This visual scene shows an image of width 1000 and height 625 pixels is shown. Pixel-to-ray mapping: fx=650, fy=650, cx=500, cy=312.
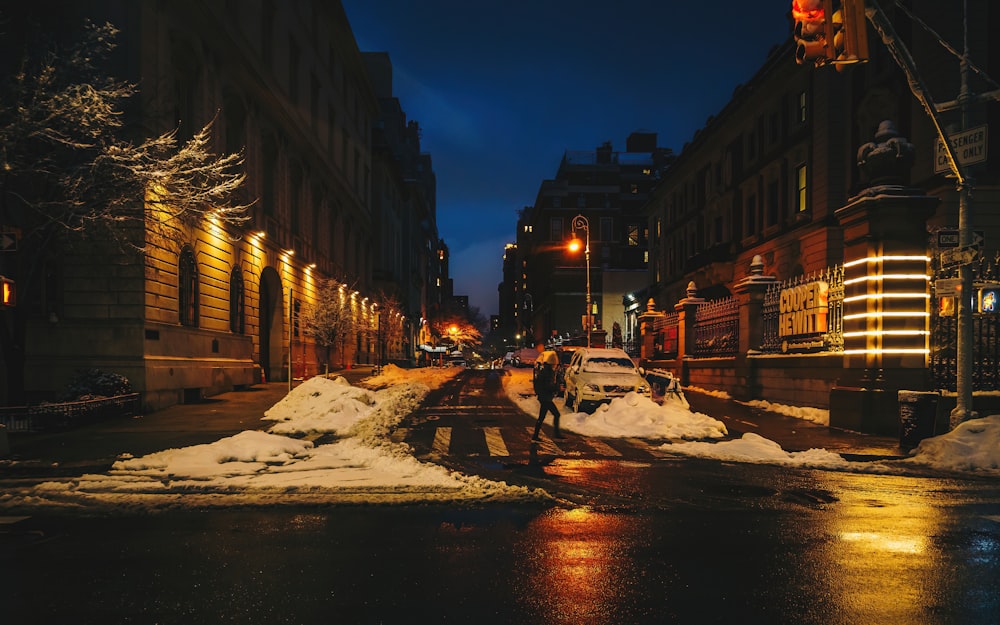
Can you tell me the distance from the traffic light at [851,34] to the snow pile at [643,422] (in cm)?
779

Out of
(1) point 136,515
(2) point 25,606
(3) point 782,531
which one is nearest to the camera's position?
(2) point 25,606

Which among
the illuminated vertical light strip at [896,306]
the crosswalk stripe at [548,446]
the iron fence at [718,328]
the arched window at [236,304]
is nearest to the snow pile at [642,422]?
the crosswalk stripe at [548,446]

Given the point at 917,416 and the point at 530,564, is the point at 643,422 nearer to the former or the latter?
the point at 917,416

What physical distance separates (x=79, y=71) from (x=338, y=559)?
1697 cm

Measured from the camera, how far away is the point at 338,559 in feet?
17.8

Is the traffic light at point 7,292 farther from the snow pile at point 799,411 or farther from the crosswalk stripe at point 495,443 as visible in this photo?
the snow pile at point 799,411

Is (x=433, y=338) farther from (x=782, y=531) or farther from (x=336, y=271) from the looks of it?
(x=782, y=531)

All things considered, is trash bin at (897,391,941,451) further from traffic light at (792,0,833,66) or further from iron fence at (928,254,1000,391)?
traffic light at (792,0,833,66)

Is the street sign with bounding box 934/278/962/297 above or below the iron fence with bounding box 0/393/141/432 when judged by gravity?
above

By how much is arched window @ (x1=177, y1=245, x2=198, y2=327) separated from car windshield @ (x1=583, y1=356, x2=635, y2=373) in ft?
43.3

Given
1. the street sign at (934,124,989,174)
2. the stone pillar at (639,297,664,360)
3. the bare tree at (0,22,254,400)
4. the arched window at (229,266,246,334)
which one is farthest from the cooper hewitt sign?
the arched window at (229,266,246,334)

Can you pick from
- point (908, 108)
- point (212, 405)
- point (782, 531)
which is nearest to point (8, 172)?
point (212, 405)

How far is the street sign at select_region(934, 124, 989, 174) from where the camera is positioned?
1100 cm

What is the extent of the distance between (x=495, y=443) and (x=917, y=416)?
794cm
